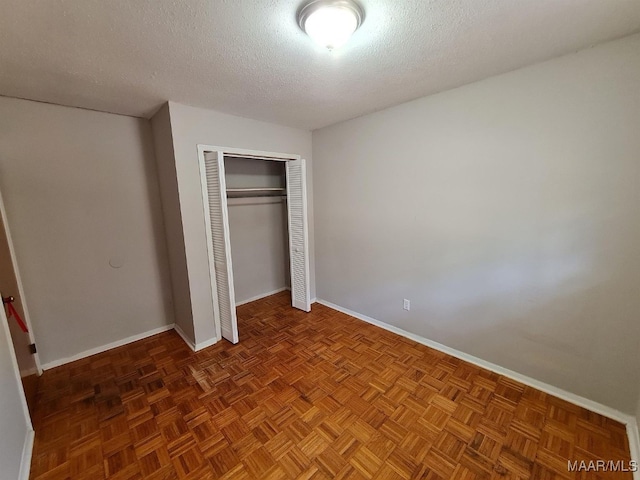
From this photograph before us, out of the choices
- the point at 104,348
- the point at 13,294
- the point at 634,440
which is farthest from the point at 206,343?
the point at 634,440

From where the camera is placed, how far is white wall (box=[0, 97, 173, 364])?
215 cm

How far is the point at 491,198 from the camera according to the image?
2061 mm

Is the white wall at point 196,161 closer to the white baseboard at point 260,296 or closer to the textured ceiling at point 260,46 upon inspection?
the textured ceiling at point 260,46

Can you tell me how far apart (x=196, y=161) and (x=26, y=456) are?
2264 millimetres

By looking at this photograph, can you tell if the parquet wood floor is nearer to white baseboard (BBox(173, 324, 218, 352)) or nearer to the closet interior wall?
white baseboard (BBox(173, 324, 218, 352))

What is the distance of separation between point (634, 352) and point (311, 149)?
3.35 meters

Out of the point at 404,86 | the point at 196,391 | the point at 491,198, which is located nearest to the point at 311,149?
the point at 404,86

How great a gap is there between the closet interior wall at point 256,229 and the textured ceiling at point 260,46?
1361 millimetres

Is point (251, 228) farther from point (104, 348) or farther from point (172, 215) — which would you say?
point (104, 348)

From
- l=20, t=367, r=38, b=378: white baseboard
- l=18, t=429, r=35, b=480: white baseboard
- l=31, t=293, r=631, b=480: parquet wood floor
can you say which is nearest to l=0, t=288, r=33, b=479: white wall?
l=18, t=429, r=35, b=480: white baseboard

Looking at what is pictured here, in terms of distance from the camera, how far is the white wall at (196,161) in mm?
2328

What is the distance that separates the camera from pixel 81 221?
241 cm

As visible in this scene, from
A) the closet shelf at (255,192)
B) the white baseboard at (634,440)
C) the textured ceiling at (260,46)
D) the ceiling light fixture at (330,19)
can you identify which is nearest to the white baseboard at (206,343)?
the closet shelf at (255,192)

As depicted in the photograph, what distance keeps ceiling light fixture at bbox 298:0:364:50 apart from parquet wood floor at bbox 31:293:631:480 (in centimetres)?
231
